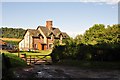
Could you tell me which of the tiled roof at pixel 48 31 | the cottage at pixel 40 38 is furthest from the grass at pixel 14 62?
the tiled roof at pixel 48 31

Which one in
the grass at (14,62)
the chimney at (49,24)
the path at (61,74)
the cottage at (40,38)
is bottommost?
the path at (61,74)

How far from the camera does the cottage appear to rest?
76.2m

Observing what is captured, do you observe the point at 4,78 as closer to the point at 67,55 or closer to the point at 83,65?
the point at 83,65

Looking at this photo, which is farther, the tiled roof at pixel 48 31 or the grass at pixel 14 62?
the tiled roof at pixel 48 31

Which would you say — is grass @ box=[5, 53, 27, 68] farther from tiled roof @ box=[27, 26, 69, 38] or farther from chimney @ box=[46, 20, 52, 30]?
chimney @ box=[46, 20, 52, 30]

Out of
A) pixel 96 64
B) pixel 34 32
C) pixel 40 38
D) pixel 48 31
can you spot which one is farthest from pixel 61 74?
pixel 48 31

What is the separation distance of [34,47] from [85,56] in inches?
1793

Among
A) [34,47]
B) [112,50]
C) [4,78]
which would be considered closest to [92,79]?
[4,78]

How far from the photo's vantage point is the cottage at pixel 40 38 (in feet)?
250

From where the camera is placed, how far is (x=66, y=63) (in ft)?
109

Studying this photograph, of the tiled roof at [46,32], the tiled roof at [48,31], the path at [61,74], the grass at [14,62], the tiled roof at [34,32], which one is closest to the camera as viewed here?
the path at [61,74]

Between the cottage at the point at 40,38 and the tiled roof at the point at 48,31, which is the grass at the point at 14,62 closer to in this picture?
the cottage at the point at 40,38

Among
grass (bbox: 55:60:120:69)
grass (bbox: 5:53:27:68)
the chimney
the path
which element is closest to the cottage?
the chimney

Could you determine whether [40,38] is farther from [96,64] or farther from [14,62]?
[14,62]
